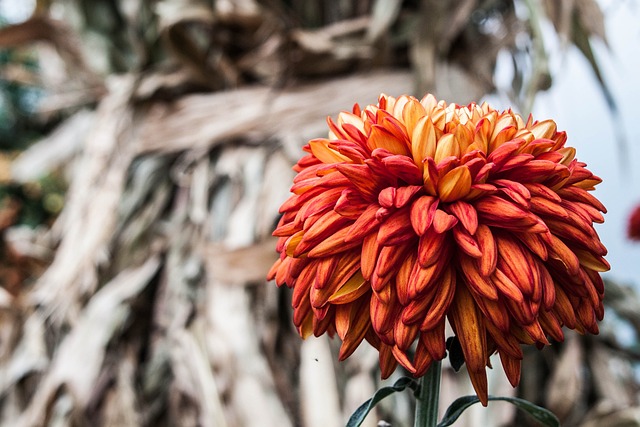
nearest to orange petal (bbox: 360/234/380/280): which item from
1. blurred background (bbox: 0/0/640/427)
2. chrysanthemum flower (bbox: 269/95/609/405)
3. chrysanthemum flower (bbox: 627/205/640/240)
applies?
chrysanthemum flower (bbox: 269/95/609/405)

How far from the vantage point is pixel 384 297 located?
163 mm

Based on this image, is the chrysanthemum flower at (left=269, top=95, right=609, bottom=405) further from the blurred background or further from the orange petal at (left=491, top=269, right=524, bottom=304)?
the blurred background

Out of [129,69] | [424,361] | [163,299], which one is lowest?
[163,299]

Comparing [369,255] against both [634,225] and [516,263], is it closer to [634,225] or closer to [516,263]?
[516,263]

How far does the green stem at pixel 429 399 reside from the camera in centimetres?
18

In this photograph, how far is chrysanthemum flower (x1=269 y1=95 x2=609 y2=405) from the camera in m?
0.16

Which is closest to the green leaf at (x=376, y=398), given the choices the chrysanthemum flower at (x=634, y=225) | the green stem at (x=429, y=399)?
the green stem at (x=429, y=399)

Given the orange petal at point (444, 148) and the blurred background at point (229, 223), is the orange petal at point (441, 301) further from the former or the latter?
the blurred background at point (229, 223)

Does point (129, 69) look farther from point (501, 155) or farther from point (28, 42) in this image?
point (501, 155)

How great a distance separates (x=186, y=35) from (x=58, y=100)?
0.89 feet

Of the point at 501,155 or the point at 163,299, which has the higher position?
the point at 501,155

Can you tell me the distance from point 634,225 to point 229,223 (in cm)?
48

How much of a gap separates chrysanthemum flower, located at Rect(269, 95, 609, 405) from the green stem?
0.04ft

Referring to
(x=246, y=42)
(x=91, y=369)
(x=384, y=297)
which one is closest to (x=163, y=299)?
(x=91, y=369)
